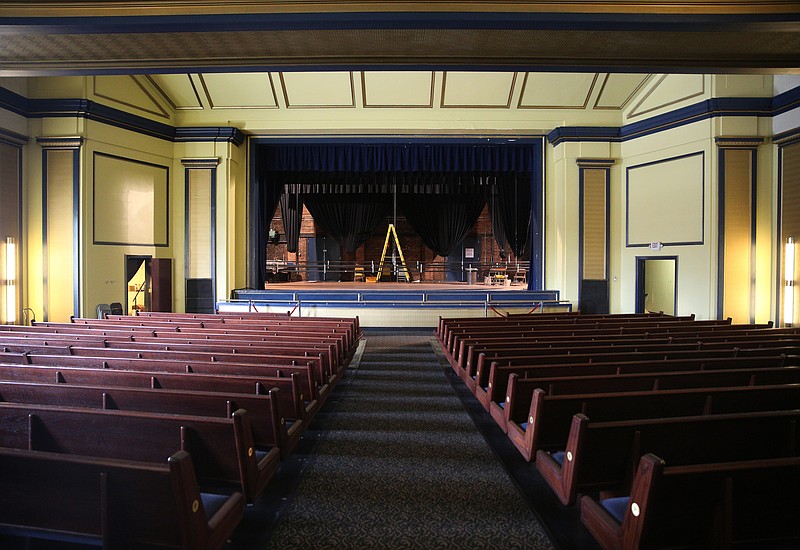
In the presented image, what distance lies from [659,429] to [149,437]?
181cm

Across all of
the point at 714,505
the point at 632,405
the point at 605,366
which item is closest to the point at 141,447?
the point at 714,505

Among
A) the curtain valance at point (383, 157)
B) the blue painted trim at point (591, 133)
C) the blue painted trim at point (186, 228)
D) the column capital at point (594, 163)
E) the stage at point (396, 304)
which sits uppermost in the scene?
the blue painted trim at point (591, 133)

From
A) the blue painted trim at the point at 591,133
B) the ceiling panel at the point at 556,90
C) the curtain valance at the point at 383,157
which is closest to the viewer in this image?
the ceiling panel at the point at 556,90

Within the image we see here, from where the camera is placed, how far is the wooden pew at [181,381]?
7.57 feet

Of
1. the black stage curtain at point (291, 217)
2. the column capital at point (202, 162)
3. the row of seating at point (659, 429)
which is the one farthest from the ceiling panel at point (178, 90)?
the row of seating at point (659, 429)

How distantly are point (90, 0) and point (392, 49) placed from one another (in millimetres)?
2501

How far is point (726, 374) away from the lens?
265 centimetres

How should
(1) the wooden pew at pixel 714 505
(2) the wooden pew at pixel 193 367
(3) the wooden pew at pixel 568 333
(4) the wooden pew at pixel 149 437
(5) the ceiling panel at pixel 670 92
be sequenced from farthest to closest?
(5) the ceiling panel at pixel 670 92, (3) the wooden pew at pixel 568 333, (2) the wooden pew at pixel 193 367, (4) the wooden pew at pixel 149 437, (1) the wooden pew at pixel 714 505

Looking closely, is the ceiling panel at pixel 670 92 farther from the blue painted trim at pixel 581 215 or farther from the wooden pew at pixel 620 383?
the wooden pew at pixel 620 383

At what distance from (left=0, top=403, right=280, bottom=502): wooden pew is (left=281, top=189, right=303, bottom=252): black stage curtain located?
476 inches

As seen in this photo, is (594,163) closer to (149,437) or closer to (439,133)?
(439,133)

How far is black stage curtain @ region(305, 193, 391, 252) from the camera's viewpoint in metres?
13.9

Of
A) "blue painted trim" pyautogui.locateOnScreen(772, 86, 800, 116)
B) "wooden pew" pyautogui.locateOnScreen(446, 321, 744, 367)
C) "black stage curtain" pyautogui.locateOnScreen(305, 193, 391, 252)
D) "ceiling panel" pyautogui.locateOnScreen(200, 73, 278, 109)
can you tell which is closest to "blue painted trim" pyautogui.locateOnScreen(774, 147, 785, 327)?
"blue painted trim" pyautogui.locateOnScreen(772, 86, 800, 116)

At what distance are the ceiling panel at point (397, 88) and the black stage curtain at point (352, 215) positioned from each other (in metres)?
5.01
